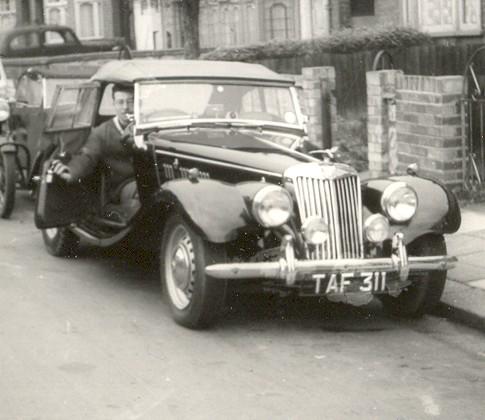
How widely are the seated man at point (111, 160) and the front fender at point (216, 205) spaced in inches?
69.7

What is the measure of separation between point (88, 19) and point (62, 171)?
2563 cm

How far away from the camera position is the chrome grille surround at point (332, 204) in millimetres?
7191

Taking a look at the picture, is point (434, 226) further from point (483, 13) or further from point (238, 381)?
point (483, 13)

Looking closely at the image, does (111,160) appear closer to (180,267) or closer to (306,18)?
(180,267)

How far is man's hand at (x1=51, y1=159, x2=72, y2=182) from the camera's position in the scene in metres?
9.24

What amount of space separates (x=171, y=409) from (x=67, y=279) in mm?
3619

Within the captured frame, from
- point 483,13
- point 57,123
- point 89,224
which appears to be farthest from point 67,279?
point 483,13

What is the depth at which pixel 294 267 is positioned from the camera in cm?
688

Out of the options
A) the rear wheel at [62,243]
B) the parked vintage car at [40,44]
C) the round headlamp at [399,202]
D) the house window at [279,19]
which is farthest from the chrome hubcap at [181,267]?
the parked vintage car at [40,44]

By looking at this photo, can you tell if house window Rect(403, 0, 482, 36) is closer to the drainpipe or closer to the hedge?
the hedge

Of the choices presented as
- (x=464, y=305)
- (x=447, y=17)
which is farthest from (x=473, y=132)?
(x=447, y=17)

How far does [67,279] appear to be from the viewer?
9133 mm

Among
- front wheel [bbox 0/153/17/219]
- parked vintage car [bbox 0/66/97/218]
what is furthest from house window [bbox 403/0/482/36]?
front wheel [bbox 0/153/17/219]

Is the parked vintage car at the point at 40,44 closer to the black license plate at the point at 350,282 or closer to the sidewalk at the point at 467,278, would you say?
the sidewalk at the point at 467,278
